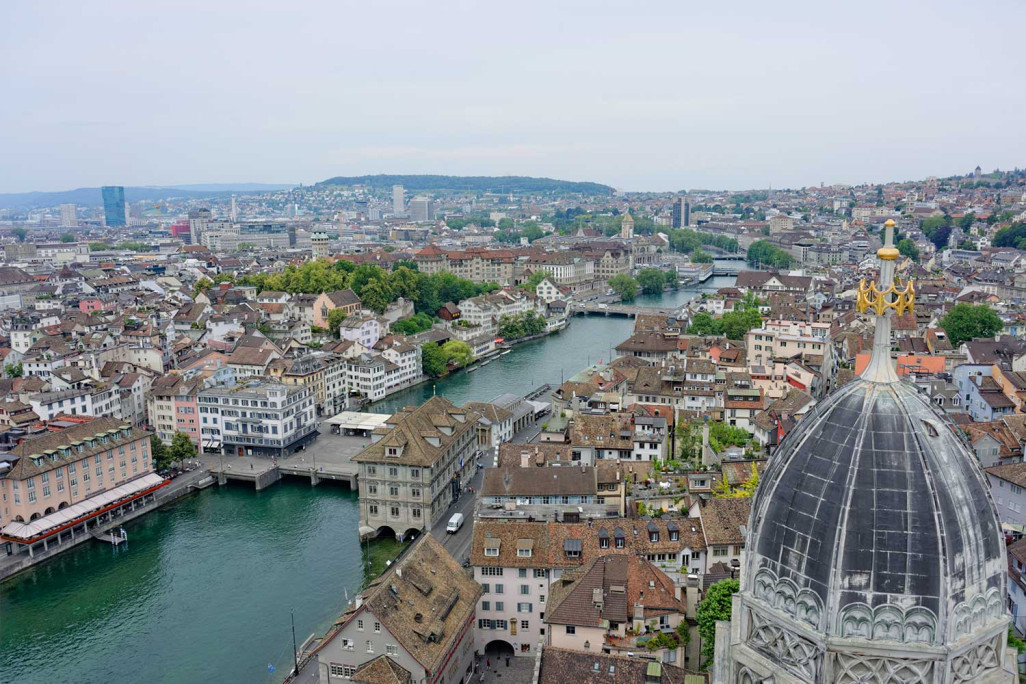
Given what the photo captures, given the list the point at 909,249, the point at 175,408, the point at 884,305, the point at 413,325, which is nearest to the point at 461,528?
the point at 175,408

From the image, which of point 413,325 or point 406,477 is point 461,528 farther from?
point 413,325

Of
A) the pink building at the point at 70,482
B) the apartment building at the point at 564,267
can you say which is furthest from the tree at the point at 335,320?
the apartment building at the point at 564,267

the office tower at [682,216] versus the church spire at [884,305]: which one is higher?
the office tower at [682,216]

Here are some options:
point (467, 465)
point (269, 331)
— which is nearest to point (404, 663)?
A: point (467, 465)

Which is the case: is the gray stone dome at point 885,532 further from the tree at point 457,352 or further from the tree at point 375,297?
the tree at point 375,297

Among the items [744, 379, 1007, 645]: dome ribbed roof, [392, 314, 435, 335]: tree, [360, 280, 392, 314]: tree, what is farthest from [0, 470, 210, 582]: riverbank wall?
[360, 280, 392, 314]: tree
